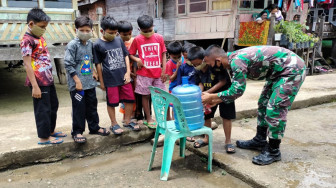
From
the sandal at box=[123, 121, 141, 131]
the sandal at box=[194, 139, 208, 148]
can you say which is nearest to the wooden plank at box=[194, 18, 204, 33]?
the sandal at box=[123, 121, 141, 131]

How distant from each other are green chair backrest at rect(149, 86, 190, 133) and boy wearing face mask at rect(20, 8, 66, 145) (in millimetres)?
1321

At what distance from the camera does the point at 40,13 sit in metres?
2.96

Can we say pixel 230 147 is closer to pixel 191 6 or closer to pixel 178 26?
pixel 191 6

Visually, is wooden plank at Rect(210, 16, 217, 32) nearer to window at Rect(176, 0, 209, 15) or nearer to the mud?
window at Rect(176, 0, 209, 15)

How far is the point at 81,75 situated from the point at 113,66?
0.44 m

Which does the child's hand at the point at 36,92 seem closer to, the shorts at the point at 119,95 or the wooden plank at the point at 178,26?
the shorts at the point at 119,95

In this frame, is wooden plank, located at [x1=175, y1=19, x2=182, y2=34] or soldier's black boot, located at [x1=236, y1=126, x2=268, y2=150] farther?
wooden plank, located at [x1=175, y1=19, x2=182, y2=34]

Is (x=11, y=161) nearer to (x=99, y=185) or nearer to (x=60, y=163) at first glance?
(x=60, y=163)

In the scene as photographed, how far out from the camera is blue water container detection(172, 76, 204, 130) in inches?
110

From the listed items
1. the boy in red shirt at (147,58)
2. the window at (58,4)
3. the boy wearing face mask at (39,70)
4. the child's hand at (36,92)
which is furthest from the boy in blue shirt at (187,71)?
the window at (58,4)

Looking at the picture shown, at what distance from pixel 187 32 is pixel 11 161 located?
29.6 feet

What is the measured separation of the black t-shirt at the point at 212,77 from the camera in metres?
3.07

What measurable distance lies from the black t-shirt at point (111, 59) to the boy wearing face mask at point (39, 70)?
2.05 ft

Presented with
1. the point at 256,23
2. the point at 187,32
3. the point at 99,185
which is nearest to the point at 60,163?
the point at 99,185
